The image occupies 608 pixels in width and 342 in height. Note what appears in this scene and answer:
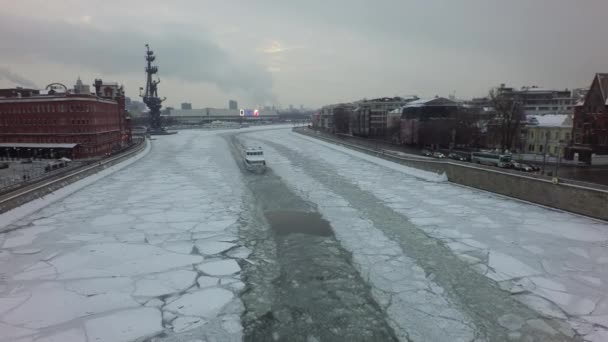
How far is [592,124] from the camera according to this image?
42.1 m

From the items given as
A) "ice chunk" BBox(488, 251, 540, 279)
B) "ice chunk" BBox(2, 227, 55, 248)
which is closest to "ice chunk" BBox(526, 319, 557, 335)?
"ice chunk" BBox(488, 251, 540, 279)

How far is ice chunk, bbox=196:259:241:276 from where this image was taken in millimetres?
11438

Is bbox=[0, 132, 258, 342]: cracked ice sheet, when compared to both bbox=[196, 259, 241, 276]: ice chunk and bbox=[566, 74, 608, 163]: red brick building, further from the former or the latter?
bbox=[566, 74, 608, 163]: red brick building

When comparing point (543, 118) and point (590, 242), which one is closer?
point (590, 242)

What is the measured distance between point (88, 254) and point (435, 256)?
38.9 feet

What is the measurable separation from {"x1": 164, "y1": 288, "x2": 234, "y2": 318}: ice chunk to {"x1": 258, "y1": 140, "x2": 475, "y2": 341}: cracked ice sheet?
4.08 m

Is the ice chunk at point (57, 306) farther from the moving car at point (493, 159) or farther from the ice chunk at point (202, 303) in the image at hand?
the moving car at point (493, 159)

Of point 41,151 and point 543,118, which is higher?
point 543,118

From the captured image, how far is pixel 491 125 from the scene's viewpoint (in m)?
54.1

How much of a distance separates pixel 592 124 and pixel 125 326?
50.4 meters

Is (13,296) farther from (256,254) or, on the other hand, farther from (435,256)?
(435,256)

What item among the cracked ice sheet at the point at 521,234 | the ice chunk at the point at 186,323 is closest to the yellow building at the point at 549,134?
the cracked ice sheet at the point at 521,234

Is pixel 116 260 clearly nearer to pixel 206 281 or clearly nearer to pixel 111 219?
pixel 206 281

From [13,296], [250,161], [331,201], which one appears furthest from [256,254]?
[250,161]
